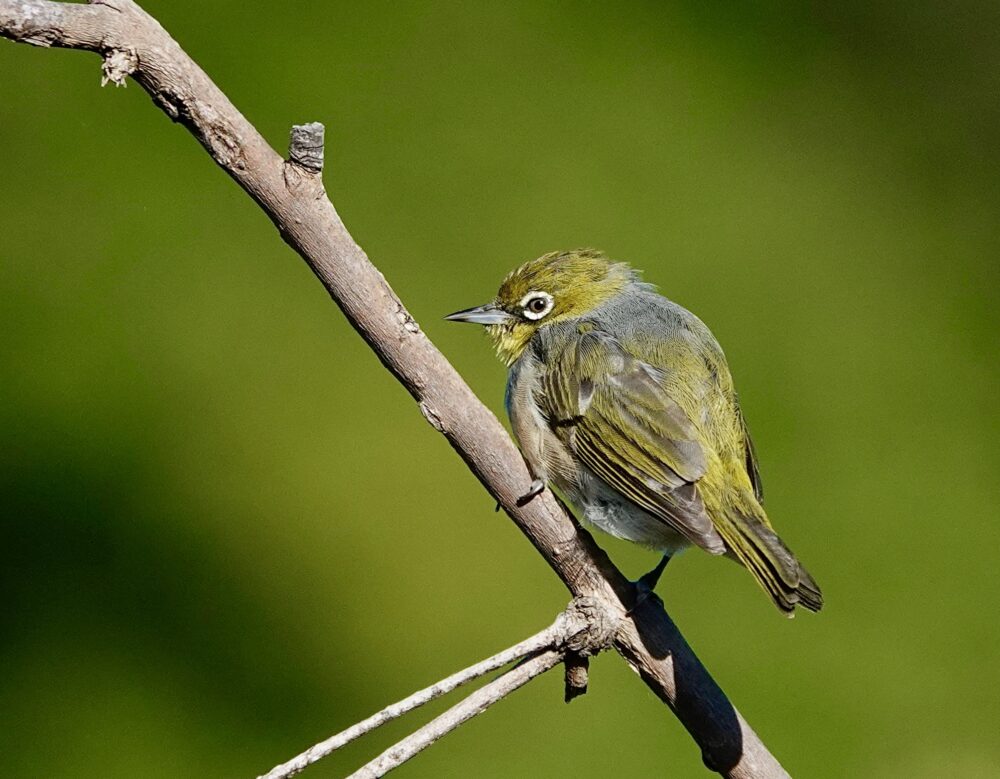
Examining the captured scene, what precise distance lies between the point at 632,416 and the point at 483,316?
18.9 inches

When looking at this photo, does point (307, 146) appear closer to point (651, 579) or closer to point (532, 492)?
point (532, 492)

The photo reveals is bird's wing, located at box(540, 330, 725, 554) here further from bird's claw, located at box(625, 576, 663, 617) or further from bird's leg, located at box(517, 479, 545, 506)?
bird's leg, located at box(517, 479, 545, 506)

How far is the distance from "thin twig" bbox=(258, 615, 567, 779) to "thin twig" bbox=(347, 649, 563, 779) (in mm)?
22

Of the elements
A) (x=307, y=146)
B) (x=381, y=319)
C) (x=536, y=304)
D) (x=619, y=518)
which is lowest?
(x=619, y=518)

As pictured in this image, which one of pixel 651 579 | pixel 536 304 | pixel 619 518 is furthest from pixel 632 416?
pixel 536 304

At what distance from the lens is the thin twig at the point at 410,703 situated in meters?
1.46

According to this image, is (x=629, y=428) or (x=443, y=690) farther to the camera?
(x=629, y=428)

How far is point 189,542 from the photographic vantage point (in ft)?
8.70

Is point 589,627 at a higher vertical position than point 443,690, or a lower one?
lower

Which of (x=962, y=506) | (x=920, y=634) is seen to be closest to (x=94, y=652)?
(x=920, y=634)

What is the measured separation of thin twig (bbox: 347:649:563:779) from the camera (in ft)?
4.92

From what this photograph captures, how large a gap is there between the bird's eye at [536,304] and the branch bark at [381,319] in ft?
2.52

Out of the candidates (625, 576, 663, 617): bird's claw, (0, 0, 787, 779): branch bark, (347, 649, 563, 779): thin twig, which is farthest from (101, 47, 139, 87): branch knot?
(625, 576, 663, 617): bird's claw

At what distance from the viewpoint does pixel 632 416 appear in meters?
2.18
